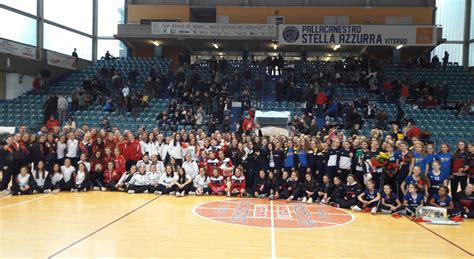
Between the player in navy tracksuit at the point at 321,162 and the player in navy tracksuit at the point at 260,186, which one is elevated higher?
the player in navy tracksuit at the point at 321,162

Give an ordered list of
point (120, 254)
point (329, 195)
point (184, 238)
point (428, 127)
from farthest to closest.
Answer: point (428, 127) → point (329, 195) → point (184, 238) → point (120, 254)

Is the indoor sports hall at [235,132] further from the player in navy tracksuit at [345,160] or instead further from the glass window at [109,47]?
the glass window at [109,47]

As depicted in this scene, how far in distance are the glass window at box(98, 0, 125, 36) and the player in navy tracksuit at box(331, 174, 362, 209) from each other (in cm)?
2434

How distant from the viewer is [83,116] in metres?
19.8

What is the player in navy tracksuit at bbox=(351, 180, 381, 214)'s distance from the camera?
991cm

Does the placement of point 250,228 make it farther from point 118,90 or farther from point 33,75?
point 33,75

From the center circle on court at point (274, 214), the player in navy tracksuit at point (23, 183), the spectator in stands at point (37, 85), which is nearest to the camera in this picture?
the center circle on court at point (274, 214)

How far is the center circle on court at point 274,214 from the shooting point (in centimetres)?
844

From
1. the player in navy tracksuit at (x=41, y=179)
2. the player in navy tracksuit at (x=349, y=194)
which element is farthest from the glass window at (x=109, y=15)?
the player in navy tracksuit at (x=349, y=194)

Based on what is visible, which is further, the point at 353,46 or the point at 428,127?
the point at 353,46

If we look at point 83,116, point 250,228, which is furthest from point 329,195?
point 83,116

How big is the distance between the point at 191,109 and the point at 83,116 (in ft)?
17.4

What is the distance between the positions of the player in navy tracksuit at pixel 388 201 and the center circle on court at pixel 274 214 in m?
0.96

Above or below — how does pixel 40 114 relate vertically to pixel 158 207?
above
